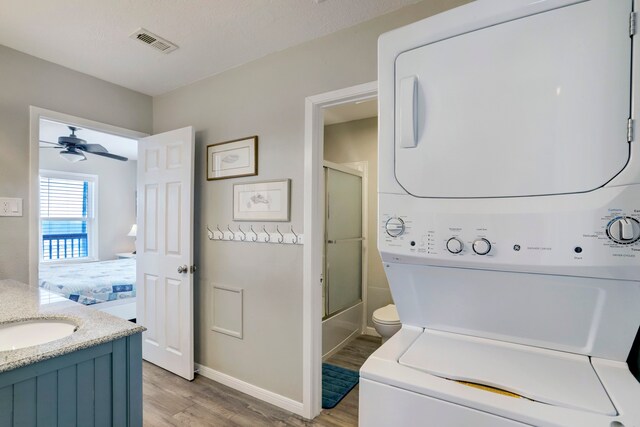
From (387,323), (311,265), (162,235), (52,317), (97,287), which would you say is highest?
(162,235)

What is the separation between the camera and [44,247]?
489cm

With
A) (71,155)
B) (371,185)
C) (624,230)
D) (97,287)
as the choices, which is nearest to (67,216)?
(71,155)

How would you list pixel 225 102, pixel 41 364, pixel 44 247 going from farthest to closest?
pixel 44 247, pixel 225 102, pixel 41 364

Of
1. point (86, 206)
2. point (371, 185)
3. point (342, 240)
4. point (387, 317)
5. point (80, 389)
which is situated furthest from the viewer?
point (86, 206)

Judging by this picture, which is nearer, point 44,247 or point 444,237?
point 444,237

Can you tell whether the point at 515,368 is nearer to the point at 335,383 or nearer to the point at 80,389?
the point at 80,389

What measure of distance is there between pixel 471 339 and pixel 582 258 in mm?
396

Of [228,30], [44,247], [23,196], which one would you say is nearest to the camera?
[228,30]

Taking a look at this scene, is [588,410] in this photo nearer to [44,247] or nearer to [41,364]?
[41,364]

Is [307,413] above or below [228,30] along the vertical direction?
below

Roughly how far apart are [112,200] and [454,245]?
628 centimetres

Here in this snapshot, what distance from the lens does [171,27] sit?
186 cm

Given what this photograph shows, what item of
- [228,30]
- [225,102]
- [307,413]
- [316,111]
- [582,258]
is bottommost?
[307,413]

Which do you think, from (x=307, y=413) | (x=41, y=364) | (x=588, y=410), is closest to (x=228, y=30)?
(x=41, y=364)
